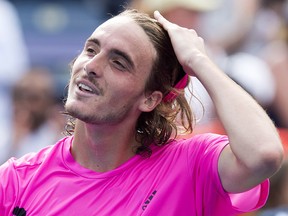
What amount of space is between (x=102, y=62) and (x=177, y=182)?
23.8 inches

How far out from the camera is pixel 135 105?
471 centimetres

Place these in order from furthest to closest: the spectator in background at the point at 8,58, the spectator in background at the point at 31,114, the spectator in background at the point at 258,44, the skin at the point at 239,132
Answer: the spectator in background at the point at 8,58 → the spectator in background at the point at 258,44 → the spectator in background at the point at 31,114 → the skin at the point at 239,132

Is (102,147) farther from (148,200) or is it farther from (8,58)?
(8,58)

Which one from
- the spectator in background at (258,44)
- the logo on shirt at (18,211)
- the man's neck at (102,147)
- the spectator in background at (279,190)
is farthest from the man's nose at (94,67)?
the spectator in background at (258,44)

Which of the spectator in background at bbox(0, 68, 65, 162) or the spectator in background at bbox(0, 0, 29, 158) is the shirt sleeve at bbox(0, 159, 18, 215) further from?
the spectator in background at bbox(0, 0, 29, 158)

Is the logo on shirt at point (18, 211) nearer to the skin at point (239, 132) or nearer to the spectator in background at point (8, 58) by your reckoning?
the skin at point (239, 132)

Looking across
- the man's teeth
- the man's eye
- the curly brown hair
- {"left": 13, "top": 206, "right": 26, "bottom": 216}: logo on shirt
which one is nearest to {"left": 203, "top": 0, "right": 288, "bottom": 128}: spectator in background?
the curly brown hair

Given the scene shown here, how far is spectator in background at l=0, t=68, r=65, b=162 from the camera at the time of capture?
7676 millimetres

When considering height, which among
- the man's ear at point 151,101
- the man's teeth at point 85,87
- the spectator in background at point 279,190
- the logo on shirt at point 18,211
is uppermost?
the man's teeth at point 85,87

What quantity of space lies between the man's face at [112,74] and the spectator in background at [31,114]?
3021 mm

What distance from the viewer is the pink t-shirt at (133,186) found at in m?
4.47

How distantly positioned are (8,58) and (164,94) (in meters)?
4.23

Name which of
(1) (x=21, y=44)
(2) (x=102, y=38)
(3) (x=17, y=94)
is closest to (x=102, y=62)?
(2) (x=102, y=38)

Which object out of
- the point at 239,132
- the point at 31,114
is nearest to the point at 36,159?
the point at 239,132
